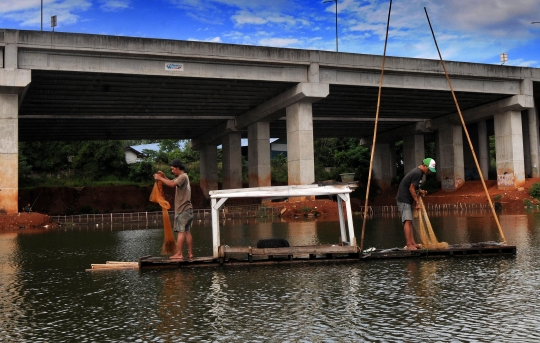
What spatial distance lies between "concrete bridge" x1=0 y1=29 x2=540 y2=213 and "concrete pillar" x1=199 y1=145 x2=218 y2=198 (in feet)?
4.66

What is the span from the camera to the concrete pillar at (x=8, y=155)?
29719mm

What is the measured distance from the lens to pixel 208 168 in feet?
196

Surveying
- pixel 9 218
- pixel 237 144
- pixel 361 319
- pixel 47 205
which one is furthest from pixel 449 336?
pixel 47 205

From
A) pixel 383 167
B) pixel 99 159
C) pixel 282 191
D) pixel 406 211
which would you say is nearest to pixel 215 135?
pixel 99 159

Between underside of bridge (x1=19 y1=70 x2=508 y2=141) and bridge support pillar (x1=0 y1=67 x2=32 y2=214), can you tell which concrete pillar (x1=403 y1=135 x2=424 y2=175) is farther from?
bridge support pillar (x1=0 y1=67 x2=32 y2=214)

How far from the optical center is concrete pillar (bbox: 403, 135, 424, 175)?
58.6 meters

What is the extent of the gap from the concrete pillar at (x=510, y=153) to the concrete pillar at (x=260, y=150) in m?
18.5

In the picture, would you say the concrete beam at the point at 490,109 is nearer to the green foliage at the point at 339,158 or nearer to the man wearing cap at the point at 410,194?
the green foliage at the point at 339,158

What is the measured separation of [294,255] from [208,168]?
158 feet

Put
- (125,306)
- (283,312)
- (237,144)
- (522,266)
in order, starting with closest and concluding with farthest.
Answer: (283,312) < (125,306) < (522,266) < (237,144)

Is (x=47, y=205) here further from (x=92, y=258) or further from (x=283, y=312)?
(x=283, y=312)

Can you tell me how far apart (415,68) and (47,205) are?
3656cm

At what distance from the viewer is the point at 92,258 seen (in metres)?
14.3

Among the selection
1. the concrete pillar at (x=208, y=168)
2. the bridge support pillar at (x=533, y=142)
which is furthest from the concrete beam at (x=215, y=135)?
the bridge support pillar at (x=533, y=142)
